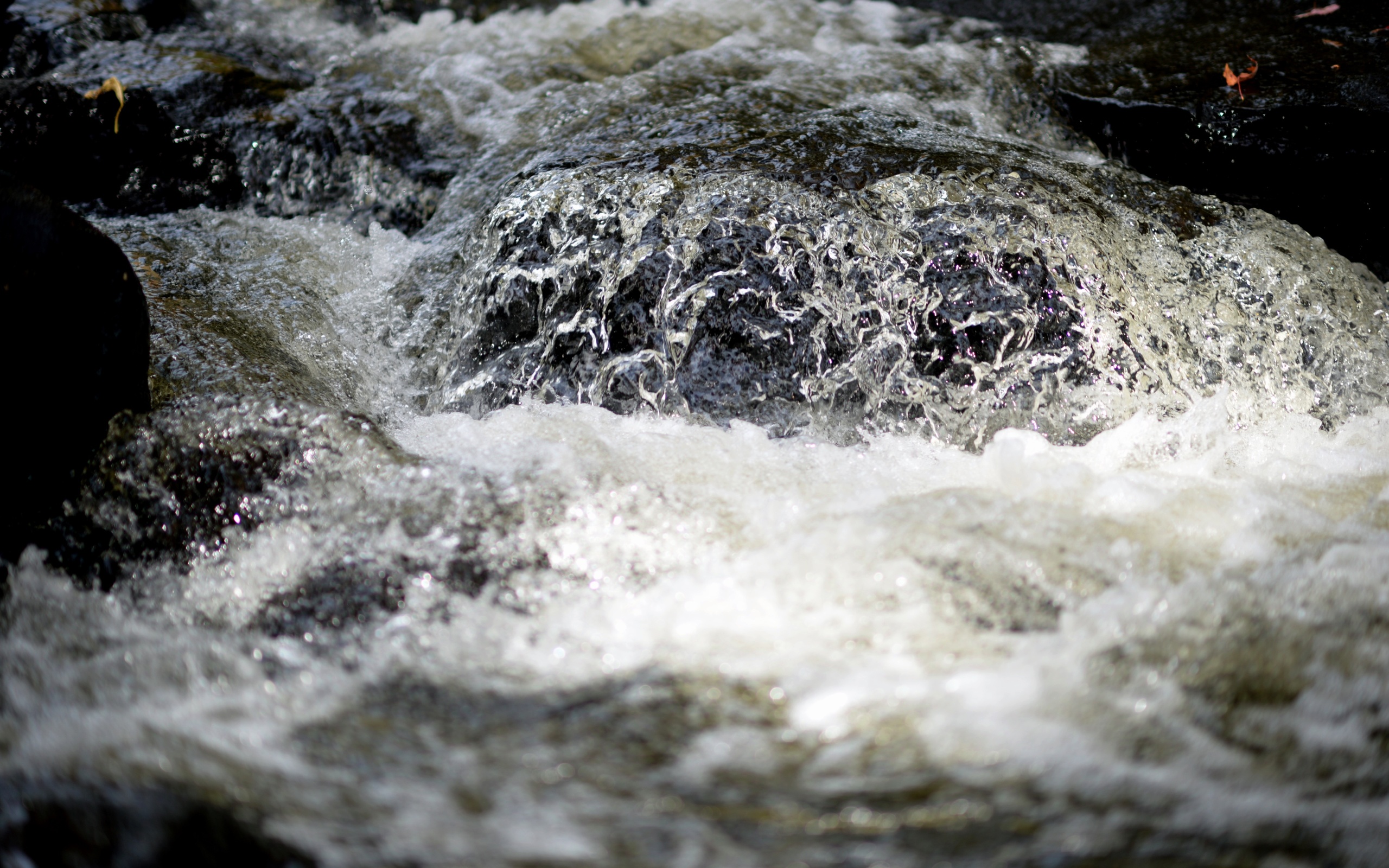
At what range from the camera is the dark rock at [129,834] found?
126 cm

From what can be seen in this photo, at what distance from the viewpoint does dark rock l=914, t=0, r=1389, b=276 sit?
3.29 meters

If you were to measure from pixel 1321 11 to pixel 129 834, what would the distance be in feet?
19.0

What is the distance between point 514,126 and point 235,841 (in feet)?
12.2

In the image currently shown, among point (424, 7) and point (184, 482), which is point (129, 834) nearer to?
point (184, 482)

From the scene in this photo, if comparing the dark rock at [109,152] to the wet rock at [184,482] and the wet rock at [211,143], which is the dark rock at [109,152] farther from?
the wet rock at [184,482]

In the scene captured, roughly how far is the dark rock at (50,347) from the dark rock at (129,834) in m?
1.07

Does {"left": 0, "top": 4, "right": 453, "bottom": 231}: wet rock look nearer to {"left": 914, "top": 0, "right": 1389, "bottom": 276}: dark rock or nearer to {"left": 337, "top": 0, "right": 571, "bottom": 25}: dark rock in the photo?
{"left": 337, "top": 0, "right": 571, "bottom": 25}: dark rock

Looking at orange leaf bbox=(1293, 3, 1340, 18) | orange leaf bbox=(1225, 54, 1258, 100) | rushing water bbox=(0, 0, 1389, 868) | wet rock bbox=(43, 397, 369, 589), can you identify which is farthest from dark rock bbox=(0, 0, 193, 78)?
orange leaf bbox=(1293, 3, 1340, 18)

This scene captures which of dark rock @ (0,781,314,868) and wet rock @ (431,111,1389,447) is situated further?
wet rock @ (431,111,1389,447)

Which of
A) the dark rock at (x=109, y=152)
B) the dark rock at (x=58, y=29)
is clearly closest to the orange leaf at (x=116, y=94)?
the dark rock at (x=109, y=152)

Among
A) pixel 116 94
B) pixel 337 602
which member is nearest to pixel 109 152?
pixel 116 94

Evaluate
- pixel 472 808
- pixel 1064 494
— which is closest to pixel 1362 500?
pixel 1064 494

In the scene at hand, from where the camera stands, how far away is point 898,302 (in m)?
2.93

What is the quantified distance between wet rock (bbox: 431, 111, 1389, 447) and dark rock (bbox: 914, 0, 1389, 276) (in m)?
0.20
